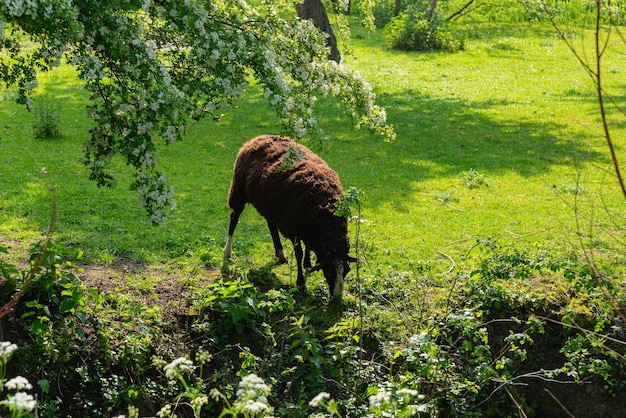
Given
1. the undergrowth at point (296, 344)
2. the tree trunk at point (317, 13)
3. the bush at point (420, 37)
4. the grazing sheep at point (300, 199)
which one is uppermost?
the tree trunk at point (317, 13)

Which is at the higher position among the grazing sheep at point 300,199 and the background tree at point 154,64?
the background tree at point 154,64

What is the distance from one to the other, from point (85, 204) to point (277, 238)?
3.78 metres

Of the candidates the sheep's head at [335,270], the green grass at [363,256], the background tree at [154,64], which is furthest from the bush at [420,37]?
the background tree at [154,64]

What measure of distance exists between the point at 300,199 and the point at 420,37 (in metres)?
19.4

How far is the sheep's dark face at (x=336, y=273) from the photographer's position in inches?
309

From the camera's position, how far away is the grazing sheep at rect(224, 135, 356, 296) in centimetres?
793

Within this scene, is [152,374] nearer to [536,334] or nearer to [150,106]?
[150,106]

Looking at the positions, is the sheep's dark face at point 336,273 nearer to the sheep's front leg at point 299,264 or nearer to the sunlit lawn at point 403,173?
the sheep's front leg at point 299,264

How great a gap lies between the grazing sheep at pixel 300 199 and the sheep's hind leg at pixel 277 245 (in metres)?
0.11

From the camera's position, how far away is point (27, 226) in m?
9.89

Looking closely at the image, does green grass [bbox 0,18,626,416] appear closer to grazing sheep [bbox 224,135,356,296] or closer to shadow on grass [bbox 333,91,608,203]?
shadow on grass [bbox 333,91,608,203]

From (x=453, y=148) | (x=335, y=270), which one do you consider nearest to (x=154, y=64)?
(x=335, y=270)

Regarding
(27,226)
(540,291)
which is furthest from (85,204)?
(540,291)

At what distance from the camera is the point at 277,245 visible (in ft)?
30.0
